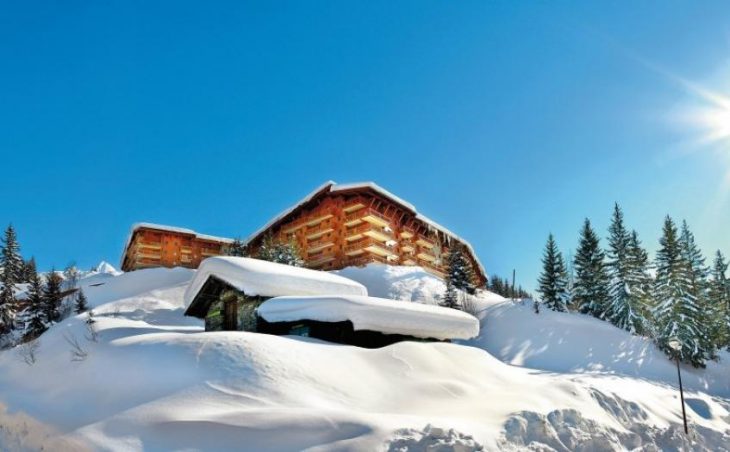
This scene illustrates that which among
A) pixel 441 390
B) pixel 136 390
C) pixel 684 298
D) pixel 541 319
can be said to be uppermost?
pixel 684 298

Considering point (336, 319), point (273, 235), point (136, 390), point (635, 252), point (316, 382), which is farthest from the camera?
point (273, 235)

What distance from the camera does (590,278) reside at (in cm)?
3631

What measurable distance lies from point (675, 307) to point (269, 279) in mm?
26988

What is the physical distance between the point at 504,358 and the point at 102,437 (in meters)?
21.1

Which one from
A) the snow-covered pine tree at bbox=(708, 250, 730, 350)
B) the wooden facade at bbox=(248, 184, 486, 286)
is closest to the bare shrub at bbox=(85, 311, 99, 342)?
the wooden facade at bbox=(248, 184, 486, 286)

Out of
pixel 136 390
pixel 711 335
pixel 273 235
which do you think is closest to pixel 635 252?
pixel 711 335

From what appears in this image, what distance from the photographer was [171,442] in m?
6.38

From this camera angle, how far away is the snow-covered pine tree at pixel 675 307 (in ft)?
93.9

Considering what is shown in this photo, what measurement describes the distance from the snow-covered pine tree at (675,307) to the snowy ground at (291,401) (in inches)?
594

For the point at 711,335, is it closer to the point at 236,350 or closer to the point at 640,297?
the point at 640,297

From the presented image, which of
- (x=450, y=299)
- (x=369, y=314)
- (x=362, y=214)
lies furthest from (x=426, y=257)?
(x=369, y=314)

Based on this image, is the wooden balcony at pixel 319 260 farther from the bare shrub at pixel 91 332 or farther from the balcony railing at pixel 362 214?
the bare shrub at pixel 91 332

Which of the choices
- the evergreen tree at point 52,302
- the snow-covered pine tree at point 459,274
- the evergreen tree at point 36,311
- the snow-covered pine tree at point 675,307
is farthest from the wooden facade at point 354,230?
the snow-covered pine tree at point 675,307

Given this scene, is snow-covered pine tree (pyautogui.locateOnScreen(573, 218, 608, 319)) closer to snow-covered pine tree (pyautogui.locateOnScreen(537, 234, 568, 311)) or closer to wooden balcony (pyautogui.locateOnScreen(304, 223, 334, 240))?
snow-covered pine tree (pyautogui.locateOnScreen(537, 234, 568, 311))
